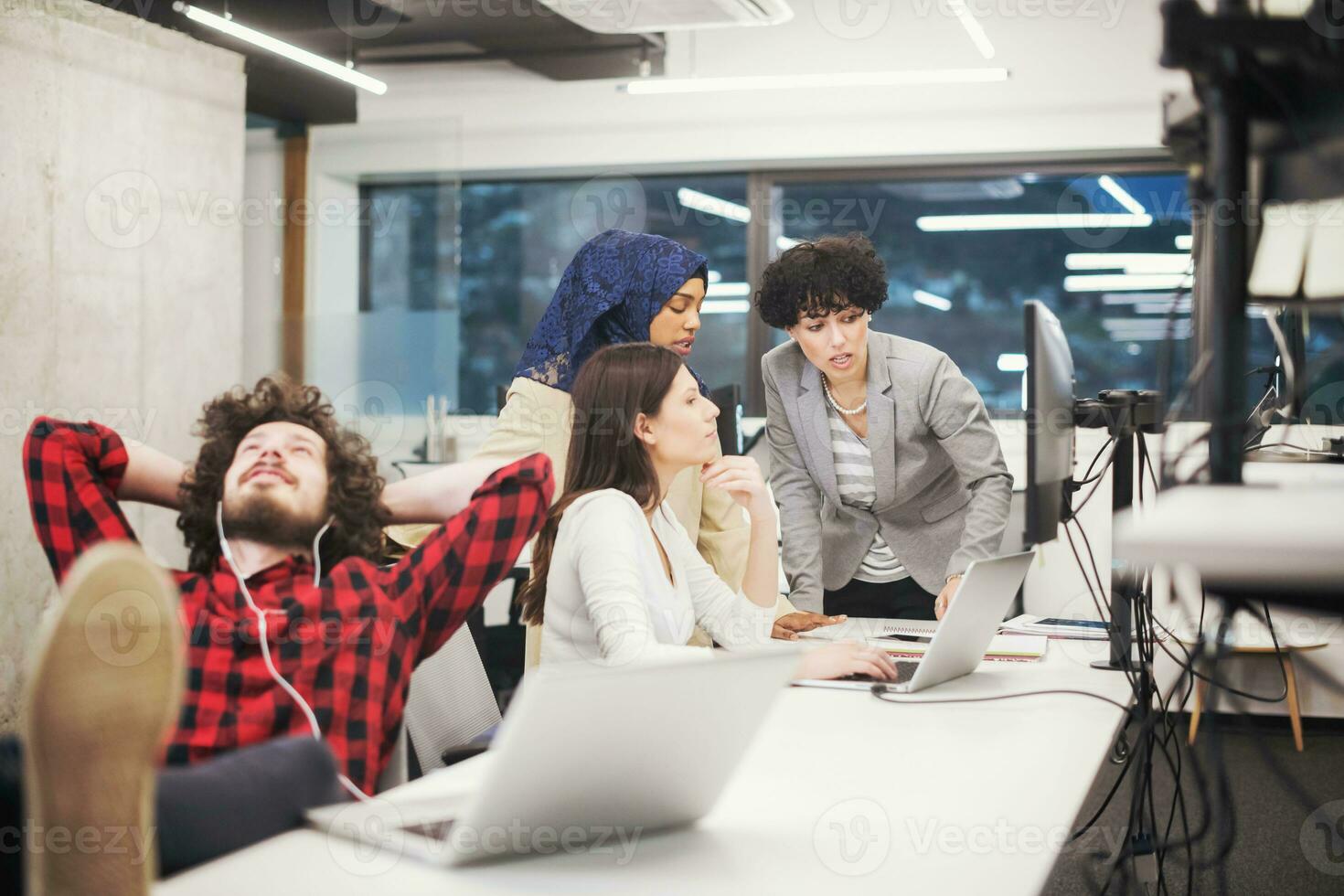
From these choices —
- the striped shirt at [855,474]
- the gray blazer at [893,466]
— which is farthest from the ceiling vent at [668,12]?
the striped shirt at [855,474]

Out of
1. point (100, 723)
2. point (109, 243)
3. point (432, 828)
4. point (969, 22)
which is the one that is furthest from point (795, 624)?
point (109, 243)

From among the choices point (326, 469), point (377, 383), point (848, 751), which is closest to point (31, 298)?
point (377, 383)

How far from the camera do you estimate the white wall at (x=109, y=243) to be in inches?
164

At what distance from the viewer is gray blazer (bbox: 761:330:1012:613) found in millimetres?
2600

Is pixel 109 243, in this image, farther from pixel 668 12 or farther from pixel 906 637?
pixel 906 637

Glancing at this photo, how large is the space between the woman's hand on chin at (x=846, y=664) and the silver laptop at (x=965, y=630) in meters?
0.01

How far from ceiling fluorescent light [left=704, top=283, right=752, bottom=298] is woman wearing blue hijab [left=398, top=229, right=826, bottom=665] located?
3.19 m

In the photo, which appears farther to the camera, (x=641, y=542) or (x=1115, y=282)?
(x=1115, y=282)

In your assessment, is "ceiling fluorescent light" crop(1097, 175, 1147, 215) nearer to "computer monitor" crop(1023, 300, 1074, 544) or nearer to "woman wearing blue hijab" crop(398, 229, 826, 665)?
"woman wearing blue hijab" crop(398, 229, 826, 665)

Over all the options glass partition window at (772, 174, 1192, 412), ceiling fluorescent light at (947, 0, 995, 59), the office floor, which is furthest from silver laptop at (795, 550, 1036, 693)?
glass partition window at (772, 174, 1192, 412)

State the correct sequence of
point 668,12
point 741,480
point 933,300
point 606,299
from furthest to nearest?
1. point 933,300
2. point 668,12
3. point 606,299
4. point 741,480

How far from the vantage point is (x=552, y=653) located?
189 centimetres

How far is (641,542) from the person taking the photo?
6.11 feet

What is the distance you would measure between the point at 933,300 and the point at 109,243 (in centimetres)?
341
